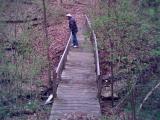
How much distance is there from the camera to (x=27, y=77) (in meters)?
15.8

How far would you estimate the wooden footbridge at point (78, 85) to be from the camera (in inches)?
554

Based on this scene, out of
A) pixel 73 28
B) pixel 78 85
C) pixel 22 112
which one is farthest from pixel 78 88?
pixel 73 28

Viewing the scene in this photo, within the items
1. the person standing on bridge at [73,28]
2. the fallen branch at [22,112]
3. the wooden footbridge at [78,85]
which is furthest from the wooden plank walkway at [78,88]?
the fallen branch at [22,112]

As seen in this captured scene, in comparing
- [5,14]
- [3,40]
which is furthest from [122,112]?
[5,14]

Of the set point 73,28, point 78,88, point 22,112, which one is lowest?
point 22,112

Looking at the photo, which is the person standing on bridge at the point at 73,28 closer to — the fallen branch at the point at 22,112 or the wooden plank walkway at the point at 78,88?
the wooden plank walkway at the point at 78,88

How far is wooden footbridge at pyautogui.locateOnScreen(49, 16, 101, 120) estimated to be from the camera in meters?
14.1

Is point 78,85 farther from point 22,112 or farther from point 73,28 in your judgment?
point 73,28

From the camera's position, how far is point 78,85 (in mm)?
16438

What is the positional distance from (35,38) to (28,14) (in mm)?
4079

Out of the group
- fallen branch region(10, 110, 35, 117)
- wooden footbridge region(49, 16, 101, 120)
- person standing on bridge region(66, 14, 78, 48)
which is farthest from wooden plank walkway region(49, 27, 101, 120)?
fallen branch region(10, 110, 35, 117)

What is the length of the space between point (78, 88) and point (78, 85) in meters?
0.37

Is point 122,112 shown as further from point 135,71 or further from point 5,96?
point 5,96

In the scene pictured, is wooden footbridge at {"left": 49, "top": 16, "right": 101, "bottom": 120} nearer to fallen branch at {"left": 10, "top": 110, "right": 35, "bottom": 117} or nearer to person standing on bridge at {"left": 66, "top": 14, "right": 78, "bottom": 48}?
person standing on bridge at {"left": 66, "top": 14, "right": 78, "bottom": 48}
